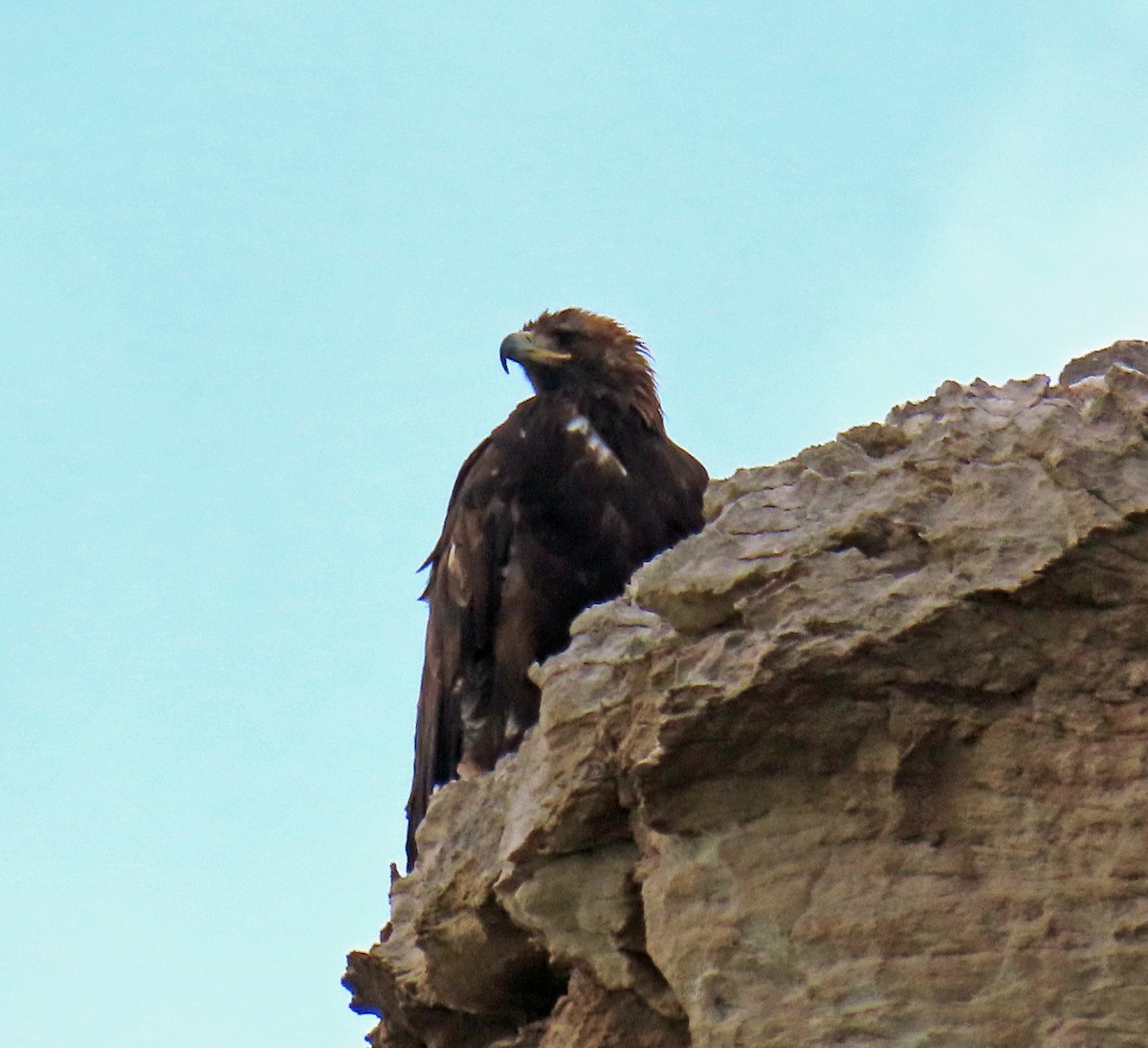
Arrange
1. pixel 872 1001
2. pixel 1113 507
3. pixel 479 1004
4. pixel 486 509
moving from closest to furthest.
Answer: pixel 872 1001 → pixel 1113 507 → pixel 479 1004 → pixel 486 509

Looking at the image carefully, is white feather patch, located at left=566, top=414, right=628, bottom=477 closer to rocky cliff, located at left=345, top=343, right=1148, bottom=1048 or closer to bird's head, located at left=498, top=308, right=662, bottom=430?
bird's head, located at left=498, top=308, right=662, bottom=430

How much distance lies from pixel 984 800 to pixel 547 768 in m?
1.18

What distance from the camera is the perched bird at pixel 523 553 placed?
7.63 meters

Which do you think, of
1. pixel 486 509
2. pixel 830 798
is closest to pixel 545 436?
pixel 486 509

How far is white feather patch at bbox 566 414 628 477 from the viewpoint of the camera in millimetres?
7930

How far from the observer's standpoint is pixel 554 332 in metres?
8.86

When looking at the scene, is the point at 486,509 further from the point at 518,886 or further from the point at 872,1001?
the point at 872,1001

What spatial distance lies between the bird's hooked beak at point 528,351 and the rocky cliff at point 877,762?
377 cm

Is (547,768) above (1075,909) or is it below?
above

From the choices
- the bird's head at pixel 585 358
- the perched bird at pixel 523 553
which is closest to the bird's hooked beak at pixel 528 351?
the bird's head at pixel 585 358

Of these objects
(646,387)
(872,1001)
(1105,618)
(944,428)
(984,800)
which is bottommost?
(872,1001)

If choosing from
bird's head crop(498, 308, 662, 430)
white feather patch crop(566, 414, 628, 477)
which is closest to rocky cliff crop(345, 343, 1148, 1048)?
white feather patch crop(566, 414, 628, 477)

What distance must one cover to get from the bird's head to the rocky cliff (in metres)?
3.52

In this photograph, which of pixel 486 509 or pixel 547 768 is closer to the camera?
pixel 547 768
